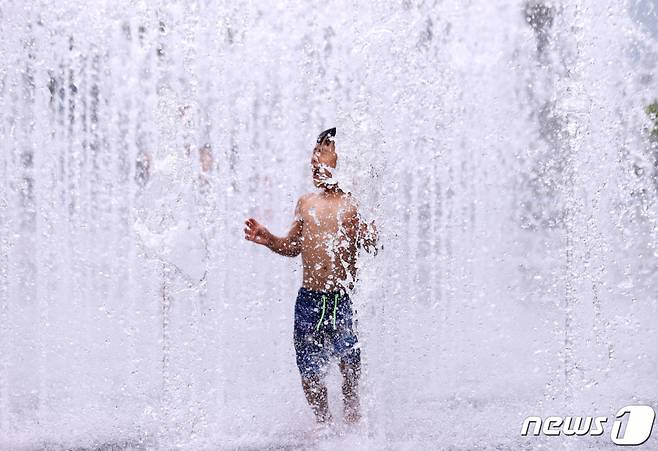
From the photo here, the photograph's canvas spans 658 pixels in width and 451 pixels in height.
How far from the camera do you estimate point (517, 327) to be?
5.87m

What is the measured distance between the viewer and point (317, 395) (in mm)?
3367

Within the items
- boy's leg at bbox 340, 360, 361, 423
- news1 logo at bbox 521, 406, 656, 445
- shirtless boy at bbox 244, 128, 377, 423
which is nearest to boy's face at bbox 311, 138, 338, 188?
shirtless boy at bbox 244, 128, 377, 423

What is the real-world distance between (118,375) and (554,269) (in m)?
5.09

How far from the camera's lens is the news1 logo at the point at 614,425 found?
349cm

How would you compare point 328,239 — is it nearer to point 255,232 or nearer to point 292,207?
point 255,232

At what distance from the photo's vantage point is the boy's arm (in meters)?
3.27

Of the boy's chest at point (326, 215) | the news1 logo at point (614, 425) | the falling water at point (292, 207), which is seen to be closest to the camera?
the boy's chest at point (326, 215)

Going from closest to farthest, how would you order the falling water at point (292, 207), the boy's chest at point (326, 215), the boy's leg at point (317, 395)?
the boy's chest at point (326, 215), the boy's leg at point (317, 395), the falling water at point (292, 207)

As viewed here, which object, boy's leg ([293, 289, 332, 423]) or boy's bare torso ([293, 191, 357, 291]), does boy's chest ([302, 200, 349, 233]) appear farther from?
boy's leg ([293, 289, 332, 423])

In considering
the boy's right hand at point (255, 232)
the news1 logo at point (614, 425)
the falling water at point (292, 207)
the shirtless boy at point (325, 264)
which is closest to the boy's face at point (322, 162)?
the shirtless boy at point (325, 264)

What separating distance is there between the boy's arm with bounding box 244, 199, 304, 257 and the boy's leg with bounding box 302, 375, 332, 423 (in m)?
0.54

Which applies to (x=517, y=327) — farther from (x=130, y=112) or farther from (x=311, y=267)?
(x=130, y=112)

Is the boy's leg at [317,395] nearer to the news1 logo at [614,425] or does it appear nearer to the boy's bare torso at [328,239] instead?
the boy's bare torso at [328,239]

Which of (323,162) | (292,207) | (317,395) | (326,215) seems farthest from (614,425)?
(292,207)
